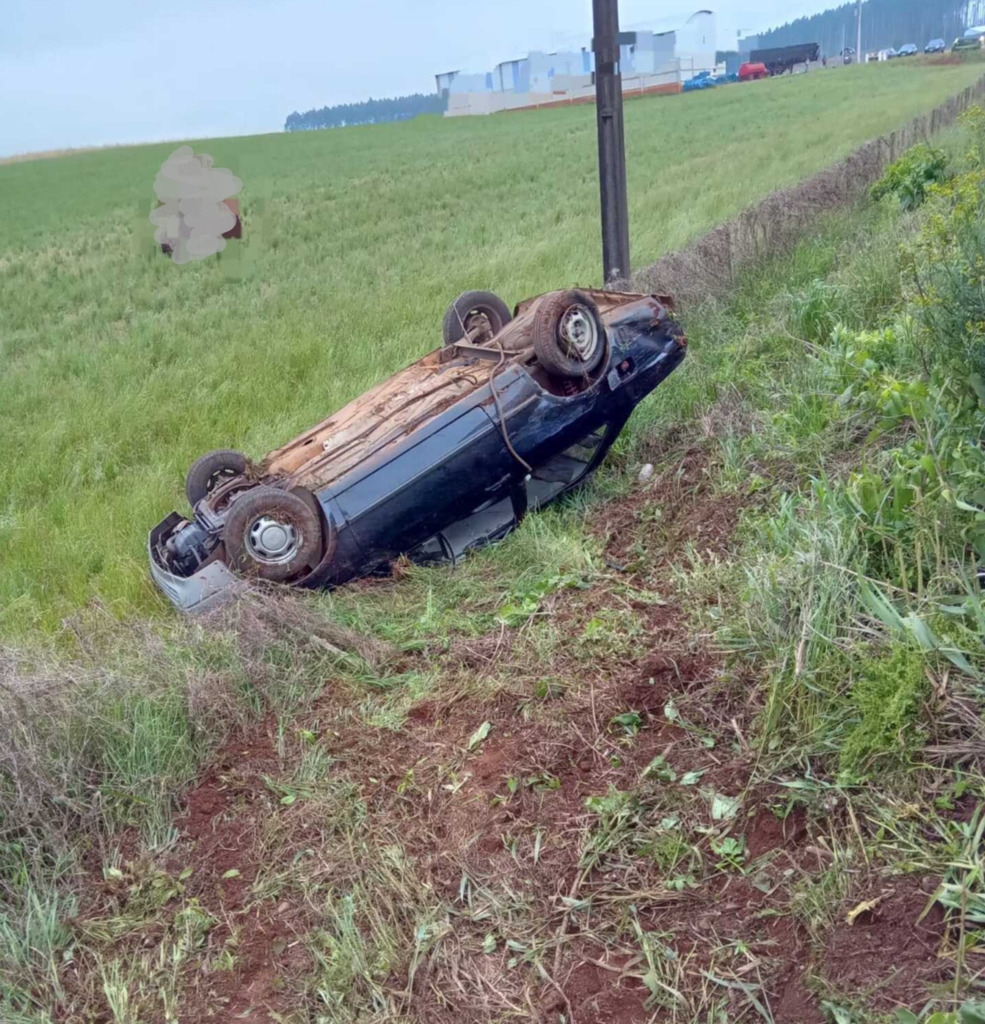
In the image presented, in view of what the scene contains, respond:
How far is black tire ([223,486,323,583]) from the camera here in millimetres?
4789

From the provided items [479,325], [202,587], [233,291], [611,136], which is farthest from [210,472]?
[233,291]

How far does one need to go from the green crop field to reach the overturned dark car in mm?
666

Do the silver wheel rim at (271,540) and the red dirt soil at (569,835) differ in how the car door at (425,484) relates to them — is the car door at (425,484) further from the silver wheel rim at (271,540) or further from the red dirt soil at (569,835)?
the red dirt soil at (569,835)

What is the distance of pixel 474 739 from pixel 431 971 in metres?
1.02

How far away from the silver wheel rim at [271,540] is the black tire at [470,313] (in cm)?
236

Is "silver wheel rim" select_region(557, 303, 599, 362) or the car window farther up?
"silver wheel rim" select_region(557, 303, 599, 362)

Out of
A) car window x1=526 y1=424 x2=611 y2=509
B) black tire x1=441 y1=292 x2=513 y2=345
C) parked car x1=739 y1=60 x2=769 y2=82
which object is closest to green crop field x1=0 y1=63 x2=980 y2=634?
black tire x1=441 y1=292 x2=513 y2=345

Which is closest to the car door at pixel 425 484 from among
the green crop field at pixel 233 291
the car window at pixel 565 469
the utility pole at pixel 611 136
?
the car window at pixel 565 469

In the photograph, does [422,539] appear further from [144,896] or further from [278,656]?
[144,896]

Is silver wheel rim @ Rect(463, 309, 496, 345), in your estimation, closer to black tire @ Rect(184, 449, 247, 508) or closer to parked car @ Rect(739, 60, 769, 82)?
black tire @ Rect(184, 449, 247, 508)

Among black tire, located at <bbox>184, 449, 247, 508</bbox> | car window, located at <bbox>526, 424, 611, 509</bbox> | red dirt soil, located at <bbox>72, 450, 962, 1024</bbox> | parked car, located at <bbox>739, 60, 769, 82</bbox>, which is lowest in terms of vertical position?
red dirt soil, located at <bbox>72, 450, 962, 1024</bbox>

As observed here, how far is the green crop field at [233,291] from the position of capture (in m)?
6.55
